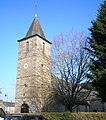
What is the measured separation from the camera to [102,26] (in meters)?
20.7

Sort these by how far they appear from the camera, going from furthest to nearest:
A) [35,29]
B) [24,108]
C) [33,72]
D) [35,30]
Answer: [35,29], [35,30], [24,108], [33,72]

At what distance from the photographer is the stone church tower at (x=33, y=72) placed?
1620 inches

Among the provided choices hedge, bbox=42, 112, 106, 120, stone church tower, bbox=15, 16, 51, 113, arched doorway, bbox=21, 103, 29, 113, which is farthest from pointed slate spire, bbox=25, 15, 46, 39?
hedge, bbox=42, 112, 106, 120

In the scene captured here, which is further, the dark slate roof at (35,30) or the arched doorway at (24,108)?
the dark slate roof at (35,30)

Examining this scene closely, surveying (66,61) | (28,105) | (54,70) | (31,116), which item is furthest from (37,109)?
(31,116)

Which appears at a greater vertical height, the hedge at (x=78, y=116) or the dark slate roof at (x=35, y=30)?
the dark slate roof at (x=35, y=30)

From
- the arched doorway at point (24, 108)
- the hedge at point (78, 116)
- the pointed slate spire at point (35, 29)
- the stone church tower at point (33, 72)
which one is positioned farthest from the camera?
the pointed slate spire at point (35, 29)

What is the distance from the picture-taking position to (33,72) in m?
44.8

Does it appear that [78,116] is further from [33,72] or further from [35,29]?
[35,29]

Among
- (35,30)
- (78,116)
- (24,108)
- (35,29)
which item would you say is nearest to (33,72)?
(24,108)

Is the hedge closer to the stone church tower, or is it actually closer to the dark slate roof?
the stone church tower

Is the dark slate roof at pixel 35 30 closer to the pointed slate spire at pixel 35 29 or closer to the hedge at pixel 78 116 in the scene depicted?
the pointed slate spire at pixel 35 29

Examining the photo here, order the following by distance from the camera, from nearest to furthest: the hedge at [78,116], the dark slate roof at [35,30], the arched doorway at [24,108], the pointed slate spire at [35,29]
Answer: the hedge at [78,116], the arched doorway at [24,108], the dark slate roof at [35,30], the pointed slate spire at [35,29]

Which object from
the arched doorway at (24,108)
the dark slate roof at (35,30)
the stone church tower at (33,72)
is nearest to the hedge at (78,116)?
the stone church tower at (33,72)
